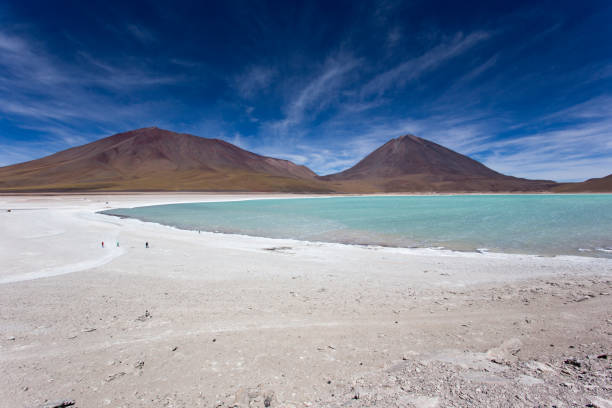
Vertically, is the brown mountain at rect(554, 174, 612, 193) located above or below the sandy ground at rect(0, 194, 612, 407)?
above

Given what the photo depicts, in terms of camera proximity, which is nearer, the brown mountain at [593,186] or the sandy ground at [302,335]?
the sandy ground at [302,335]

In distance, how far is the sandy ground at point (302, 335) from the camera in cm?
272

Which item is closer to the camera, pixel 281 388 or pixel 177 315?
pixel 281 388

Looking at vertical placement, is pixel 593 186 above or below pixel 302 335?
above

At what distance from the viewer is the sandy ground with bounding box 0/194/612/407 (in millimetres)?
2717

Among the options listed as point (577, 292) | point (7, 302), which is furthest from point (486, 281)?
point (7, 302)

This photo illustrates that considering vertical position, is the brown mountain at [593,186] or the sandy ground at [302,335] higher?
the brown mountain at [593,186]

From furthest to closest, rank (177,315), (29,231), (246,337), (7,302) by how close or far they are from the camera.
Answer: (29,231), (7,302), (177,315), (246,337)

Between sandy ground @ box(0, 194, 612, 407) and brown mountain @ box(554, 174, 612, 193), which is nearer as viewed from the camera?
sandy ground @ box(0, 194, 612, 407)

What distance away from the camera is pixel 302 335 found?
397cm

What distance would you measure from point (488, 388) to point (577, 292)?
16.0 ft

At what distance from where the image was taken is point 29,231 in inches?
551

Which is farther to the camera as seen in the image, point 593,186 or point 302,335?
point 593,186

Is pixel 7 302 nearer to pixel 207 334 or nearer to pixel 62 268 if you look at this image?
pixel 62 268
